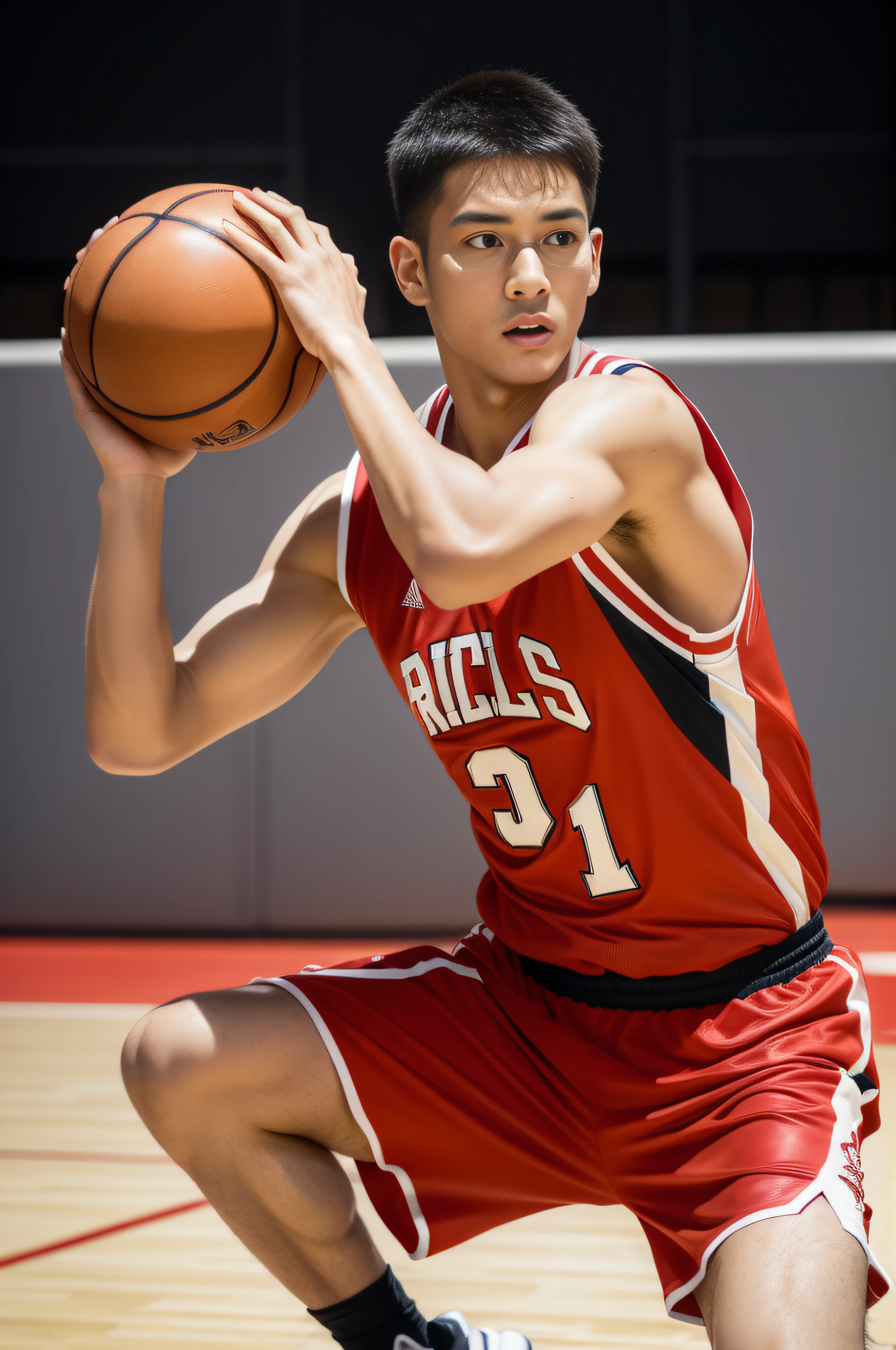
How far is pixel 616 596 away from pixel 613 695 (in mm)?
122

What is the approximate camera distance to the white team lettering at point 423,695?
5.78ft

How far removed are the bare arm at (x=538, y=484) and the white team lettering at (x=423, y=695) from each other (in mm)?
275

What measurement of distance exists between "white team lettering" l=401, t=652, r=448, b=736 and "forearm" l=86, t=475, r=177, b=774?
345mm

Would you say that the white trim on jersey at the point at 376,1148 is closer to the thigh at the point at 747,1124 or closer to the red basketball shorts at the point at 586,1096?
the red basketball shorts at the point at 586,1096

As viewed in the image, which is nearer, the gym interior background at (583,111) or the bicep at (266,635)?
the bicep at (266,635)

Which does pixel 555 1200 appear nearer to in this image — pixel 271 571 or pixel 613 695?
pixel 613 695

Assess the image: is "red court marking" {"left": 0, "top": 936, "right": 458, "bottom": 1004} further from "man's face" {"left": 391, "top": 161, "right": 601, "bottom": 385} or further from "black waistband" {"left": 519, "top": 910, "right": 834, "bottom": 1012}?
"man's face" {"left": 391, "top": 161, "right": 601, "bottom": 385}

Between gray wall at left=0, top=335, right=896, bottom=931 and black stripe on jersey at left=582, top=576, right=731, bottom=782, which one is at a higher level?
black stripe on jersey at left=582, top=576, right=731, bottom=782

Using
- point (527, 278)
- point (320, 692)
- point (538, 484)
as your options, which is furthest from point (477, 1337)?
point (320, 692)

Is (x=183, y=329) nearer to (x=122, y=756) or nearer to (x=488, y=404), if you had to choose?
(x=488, y=404)

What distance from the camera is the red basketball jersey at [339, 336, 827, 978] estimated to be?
5.36 ft

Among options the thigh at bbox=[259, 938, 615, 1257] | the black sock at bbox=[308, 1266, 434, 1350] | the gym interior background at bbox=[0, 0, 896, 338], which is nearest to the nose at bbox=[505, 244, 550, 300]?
the thigh at bbox=[259, 938, 615, 1257]

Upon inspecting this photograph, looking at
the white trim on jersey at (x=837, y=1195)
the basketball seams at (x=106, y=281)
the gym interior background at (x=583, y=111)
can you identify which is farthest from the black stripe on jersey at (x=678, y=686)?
the gym interior background at (x=583, y=111)

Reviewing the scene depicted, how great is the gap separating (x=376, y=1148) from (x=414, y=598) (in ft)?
2.33
